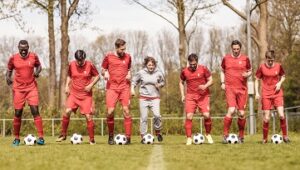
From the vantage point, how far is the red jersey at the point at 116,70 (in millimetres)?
12297

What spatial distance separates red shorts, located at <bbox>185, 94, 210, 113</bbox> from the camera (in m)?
12.1

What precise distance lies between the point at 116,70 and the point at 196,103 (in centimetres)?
188

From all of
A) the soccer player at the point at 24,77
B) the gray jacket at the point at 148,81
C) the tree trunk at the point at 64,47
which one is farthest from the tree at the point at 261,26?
the soccer player at the point at 24,77

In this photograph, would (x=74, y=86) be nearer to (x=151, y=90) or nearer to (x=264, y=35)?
(x=151, y=90)

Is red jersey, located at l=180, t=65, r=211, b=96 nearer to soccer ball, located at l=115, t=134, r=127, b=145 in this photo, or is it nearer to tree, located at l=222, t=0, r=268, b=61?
soccer ball, located at l=115, t=134, r=127, b=145

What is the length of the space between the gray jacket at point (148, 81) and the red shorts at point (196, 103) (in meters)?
1.04

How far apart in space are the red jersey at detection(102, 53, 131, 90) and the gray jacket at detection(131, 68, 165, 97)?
0.66 meters

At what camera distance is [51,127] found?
93.4 ft

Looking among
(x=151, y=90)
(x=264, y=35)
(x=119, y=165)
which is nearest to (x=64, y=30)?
(x=264, y=35)

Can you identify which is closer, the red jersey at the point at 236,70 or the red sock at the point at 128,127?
the red jersey at the point at 236,70

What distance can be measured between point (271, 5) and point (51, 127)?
20.7 m

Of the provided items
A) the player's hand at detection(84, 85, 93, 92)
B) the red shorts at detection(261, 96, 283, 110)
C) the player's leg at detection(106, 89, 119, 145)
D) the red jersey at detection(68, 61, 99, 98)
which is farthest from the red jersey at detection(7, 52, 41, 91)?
the red shorts at detection(261, 96, 283, 110)

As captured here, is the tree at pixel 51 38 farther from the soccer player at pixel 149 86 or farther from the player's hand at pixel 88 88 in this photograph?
the player's hand at pixel 88 88

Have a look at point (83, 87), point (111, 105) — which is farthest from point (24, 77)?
point (111, 105)
